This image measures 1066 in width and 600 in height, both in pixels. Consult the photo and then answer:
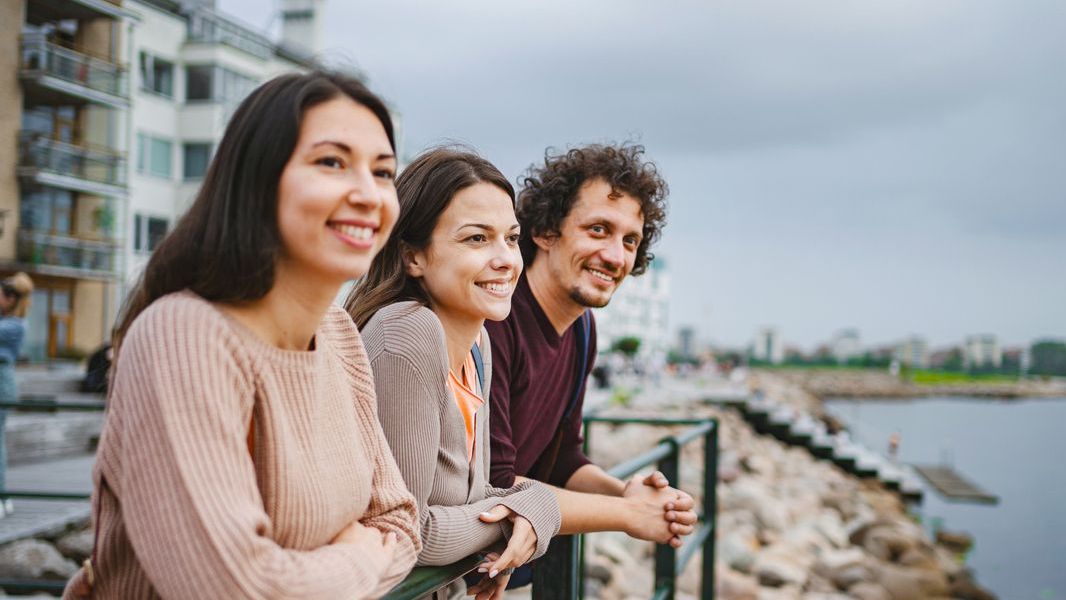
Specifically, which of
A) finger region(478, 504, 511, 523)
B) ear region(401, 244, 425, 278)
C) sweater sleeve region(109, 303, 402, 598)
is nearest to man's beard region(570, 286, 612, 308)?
ear region(401, 244, 425, 278)

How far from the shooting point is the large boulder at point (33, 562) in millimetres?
5410

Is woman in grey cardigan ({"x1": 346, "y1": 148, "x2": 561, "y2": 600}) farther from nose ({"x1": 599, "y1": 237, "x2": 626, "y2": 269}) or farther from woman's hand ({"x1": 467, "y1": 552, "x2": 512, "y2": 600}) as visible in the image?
nose ({"x1": 599, "y1": 237, "x2": 626, "y2": 269})

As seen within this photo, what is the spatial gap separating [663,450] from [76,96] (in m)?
22.8

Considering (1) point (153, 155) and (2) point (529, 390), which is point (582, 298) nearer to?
(2) point (529, 390)

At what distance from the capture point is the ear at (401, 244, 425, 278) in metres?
1.85

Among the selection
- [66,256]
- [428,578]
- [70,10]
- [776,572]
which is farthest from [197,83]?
[428,578]

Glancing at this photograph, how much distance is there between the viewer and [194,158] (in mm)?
26625

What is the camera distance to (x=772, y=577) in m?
8.87

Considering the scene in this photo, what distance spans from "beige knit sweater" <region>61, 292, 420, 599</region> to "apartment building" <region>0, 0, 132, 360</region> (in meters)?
22.4

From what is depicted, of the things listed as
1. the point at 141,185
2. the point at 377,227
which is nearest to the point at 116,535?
the point at 377,227

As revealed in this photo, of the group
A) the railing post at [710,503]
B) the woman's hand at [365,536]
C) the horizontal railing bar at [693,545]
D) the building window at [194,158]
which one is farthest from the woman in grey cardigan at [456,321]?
the building window at [194,158]

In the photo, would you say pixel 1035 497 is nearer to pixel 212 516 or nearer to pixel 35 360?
pixel 35 360

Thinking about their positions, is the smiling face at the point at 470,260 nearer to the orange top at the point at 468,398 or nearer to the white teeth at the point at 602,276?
the orange top at the point at 468,398

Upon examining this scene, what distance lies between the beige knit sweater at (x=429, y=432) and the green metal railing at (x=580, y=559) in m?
0.06
